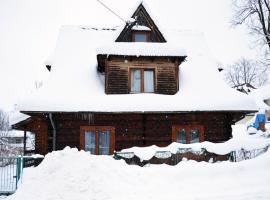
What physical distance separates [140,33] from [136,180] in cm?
961

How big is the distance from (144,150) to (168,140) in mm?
3683

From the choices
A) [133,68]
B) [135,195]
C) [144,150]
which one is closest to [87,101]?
[133,68]

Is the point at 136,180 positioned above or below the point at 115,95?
below

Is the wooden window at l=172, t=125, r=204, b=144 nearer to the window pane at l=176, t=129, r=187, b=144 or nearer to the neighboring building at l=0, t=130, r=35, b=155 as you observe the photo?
the window pane at l=176, t=129, r=187, b=144

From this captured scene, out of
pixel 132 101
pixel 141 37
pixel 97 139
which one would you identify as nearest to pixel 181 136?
pixel 132 101

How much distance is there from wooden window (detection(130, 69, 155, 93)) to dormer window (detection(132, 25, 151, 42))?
195cm

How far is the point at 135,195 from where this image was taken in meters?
7.73

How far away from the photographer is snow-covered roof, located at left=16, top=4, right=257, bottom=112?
1353 cm

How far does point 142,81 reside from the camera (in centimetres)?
1529

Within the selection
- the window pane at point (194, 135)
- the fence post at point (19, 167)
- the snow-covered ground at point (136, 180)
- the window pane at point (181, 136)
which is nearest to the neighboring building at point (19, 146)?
the fence post at point (19, 167)

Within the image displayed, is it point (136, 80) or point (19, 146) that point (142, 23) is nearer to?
point (136, 80)

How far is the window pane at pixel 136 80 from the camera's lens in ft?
49.9

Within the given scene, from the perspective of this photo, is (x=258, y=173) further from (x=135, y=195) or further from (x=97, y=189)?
(x=97, y=189)

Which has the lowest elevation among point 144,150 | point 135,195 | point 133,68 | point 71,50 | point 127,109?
point 135,195
